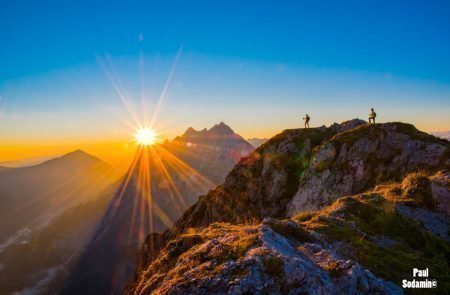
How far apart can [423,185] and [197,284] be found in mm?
24955

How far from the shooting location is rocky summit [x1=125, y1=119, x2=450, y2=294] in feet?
33.5

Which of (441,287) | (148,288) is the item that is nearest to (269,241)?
(148,288)

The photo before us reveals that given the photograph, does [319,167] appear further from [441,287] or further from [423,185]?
[441,287]

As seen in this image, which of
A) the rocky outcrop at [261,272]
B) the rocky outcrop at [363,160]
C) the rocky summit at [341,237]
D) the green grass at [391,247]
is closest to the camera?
the rocky outcrop at [261,272]

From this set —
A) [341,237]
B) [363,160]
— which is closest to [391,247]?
[341,237]

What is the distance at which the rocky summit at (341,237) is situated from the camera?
402 inches

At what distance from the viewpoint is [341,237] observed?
1673 centimetres

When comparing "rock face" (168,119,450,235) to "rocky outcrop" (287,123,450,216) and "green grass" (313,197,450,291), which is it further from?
"green grass" (313,197,450,291)

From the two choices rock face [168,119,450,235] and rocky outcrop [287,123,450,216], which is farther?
rock face [168,119,450,235]

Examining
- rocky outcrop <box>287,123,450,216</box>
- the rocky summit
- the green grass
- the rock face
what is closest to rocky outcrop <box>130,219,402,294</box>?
the rocky summit

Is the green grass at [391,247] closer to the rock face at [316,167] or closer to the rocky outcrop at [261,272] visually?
the rocky outcrop at [261,272]

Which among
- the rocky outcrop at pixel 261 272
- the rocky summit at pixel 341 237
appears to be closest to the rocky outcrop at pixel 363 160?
the rocky summit at pixel 341 237

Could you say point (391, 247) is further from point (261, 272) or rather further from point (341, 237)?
point (261, 272)

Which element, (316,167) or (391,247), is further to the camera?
(316,167)
